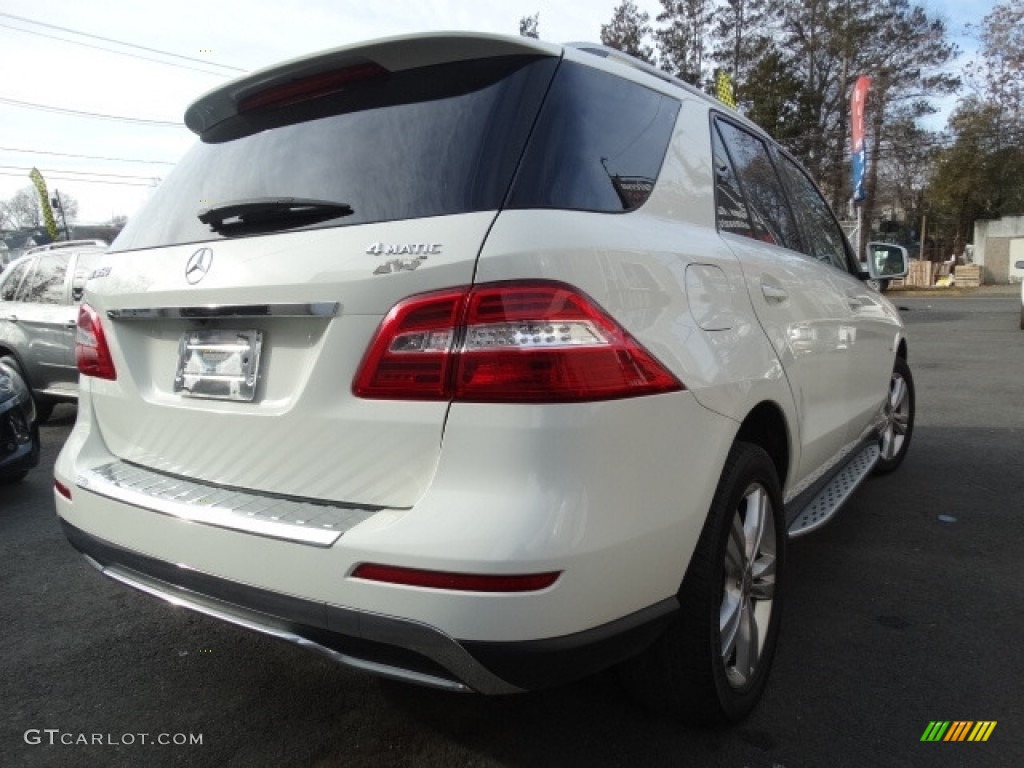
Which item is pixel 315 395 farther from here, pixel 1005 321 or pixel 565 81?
pixel 1005 321

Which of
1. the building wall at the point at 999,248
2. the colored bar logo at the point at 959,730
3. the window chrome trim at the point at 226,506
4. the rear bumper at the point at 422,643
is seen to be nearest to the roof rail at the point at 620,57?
the window chrome trim at the point at 226,506

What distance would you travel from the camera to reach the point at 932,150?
131 ft

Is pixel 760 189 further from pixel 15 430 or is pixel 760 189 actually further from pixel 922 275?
pixel 922 275

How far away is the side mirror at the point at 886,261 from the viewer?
14.5 ft

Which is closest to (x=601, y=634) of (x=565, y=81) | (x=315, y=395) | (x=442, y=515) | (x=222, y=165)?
(x=442, y=515)

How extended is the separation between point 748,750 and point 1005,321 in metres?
16.9

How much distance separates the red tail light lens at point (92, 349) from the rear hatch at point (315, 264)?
0.04 m

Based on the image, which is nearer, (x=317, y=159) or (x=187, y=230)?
(x=317, y=159)

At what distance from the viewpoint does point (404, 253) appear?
1673 millimetres

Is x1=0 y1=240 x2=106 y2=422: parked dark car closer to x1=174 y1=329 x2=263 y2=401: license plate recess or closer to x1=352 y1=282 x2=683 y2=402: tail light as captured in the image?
x1=174 y1=329 x2=263 y2=401: license plate recess

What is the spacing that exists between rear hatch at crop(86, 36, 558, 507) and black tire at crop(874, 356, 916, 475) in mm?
3695

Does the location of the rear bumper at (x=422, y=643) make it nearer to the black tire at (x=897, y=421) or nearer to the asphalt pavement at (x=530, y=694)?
the asphalt pavement at (x=530, y=694)

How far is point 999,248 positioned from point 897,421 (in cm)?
3835

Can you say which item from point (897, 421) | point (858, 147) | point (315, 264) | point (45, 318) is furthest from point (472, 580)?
point (858, 147)
